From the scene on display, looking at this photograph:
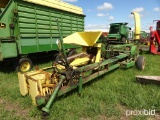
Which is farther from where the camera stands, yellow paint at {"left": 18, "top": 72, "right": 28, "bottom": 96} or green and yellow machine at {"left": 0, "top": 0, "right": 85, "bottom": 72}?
green and yellow machine at {"left": 0, "top": 0, "right": 85, "bottom": 72}

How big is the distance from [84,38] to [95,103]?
7.53 ft

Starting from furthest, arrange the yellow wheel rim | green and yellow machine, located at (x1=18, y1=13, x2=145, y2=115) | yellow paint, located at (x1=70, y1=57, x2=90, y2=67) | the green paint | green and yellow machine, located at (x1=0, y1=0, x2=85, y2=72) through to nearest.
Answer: the yellow wheel rim
the green paint
green and yellow machine, located at (x1=0, y1=0, x2=85, y2=72)
yellow paint, located at (x1=70, y1=57, x2=90, y2=67)
green and yellow machine, located at (x1=18, y1=13, x2=145, y2=115)

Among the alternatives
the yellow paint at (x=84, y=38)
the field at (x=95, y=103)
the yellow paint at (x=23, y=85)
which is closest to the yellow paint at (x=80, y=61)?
the yellow paint at (x=84, y=38)

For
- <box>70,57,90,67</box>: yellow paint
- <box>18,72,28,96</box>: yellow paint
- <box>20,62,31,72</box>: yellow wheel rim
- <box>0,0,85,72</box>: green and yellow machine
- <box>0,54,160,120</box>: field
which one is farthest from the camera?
<box>20,62,31,72</box>: yellow wheel rim

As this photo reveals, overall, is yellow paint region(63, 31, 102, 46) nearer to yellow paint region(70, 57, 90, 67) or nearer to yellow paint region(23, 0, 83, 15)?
yellow paint region(70, 57, 90, 67)

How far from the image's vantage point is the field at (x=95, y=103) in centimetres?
333

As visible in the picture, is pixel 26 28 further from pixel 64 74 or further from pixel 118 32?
pixel 118 32

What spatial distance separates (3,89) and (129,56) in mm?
4703

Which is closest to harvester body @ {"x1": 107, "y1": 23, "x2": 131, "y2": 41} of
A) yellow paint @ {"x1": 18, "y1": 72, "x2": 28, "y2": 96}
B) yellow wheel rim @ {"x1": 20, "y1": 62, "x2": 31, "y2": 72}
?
yellow wheel rim @ {"x1": 20, "y1": 62, "x2": 31, "y2": 72}

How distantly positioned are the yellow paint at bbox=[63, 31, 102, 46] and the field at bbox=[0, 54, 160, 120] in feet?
4.11

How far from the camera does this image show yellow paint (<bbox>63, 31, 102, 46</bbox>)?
16.4 ft

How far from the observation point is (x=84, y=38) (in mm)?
5270

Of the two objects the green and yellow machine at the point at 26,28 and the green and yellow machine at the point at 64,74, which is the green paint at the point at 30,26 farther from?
the green and yellow machine at the point at 64,74

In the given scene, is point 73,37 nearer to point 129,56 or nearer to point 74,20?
point 129,56
